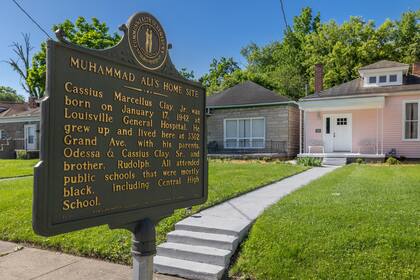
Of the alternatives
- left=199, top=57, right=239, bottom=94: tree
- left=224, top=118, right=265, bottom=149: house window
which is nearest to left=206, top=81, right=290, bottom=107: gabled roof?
left=224, top=118, right=265, bottom=149: house window

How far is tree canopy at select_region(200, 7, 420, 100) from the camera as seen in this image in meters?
35.0

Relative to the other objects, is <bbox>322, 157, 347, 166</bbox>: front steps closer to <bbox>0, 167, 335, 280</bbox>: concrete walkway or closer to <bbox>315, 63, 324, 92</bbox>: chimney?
<bbox>315, 63, 324, 92</bbox>: chimney

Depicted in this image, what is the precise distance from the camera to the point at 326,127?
21.5 m

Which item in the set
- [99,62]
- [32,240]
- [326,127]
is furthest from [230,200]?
[326,127]

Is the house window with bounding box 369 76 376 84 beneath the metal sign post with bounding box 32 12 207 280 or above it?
above

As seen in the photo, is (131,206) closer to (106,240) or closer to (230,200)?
(106,240)

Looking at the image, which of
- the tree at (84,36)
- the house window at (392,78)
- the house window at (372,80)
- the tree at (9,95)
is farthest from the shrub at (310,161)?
the tree at (9,95)

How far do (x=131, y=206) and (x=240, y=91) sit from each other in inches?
944

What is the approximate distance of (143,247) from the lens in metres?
3.27

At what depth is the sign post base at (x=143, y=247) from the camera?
323 cm

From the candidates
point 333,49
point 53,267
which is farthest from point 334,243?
point 333,49

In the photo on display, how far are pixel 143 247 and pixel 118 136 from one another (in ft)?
3.49

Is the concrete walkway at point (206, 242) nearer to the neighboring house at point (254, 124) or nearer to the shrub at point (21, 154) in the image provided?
the neighboring house at point (254, 124)

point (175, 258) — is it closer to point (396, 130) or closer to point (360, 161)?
point (360, 161)
